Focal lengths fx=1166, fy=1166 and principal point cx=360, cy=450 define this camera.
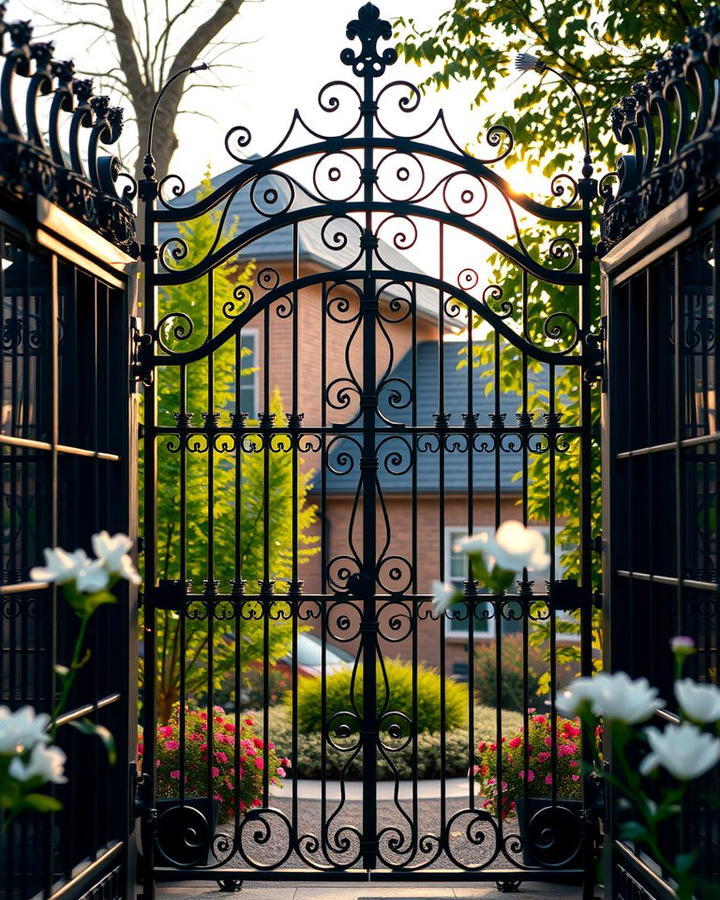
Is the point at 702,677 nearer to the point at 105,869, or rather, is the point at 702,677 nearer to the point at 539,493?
the point at 105,869

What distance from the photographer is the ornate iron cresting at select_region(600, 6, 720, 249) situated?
10.9 feet

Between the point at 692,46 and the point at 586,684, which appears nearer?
the point at 586,684

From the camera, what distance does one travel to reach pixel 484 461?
15.9m

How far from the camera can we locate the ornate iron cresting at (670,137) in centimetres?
333

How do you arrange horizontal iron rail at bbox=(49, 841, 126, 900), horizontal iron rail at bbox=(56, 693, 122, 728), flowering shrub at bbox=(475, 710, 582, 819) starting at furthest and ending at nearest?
flowering shrub at bbox=(475, 710, 582, 819) → horizontal iron rail at bbox=(56, 693, 122, 728) → horizontal iron rail at bbox=(49, 841, 126, 900)

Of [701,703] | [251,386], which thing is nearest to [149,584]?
[701,703]

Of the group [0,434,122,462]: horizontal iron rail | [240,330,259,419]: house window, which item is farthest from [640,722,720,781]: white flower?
[240,330,259,419]: house window

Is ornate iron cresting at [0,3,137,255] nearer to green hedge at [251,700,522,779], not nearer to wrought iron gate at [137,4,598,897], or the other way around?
wrought iron gate at [137,4,598,897]

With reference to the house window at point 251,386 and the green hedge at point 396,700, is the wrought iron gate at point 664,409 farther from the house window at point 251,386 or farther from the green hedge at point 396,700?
the house window at point 251,386

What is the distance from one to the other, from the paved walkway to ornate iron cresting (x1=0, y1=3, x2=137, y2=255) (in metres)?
2.98

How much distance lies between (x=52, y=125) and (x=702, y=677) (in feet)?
9.27

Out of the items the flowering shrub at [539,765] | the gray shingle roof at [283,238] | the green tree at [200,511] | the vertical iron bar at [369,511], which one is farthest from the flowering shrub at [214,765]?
the gray shingle roof at [283,238]

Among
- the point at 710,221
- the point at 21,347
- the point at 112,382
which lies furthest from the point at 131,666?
the point at 710,221

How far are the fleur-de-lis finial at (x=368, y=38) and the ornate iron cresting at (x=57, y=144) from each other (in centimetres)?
107
